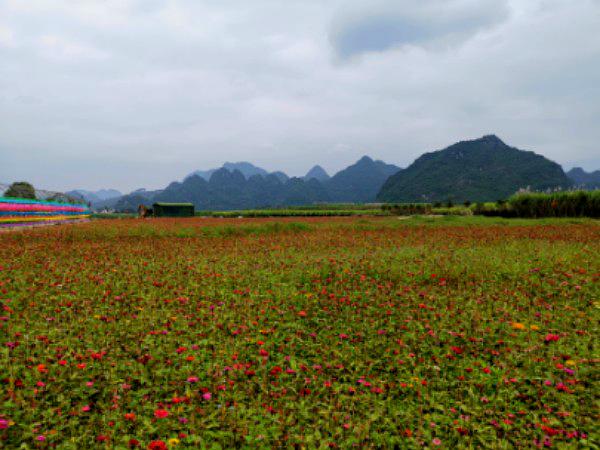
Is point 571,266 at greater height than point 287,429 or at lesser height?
greater

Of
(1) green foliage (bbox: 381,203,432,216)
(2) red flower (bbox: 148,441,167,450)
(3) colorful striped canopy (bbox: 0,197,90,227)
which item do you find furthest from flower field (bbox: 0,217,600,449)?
(1) green foliage (bbox: 381,203,432,216)

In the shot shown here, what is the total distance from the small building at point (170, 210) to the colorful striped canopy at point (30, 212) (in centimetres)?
1195

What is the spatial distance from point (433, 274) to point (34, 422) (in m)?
8.42

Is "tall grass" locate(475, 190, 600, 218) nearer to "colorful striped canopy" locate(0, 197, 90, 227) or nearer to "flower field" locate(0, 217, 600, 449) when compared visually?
"flower field" locate(0, 217, 600, 449)

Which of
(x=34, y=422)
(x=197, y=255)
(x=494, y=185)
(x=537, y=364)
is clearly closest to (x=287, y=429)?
(x=34, y=422)

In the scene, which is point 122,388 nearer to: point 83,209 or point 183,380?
point 183,380

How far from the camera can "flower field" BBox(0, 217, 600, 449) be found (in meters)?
3.72

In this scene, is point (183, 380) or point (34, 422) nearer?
point (34, 422)

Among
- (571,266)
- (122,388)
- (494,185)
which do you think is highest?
(494,185)

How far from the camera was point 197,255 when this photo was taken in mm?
12211

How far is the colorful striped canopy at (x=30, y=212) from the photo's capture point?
83.9ft

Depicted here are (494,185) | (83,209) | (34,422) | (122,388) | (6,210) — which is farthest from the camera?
(494,185)

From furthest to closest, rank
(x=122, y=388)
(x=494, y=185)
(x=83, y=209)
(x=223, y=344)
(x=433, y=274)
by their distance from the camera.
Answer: (x=494, y=185)
(x=83, y=209)
(x=433, y=274)
(x=223, y=344)
(x=122, y=388)

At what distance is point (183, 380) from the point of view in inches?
179
